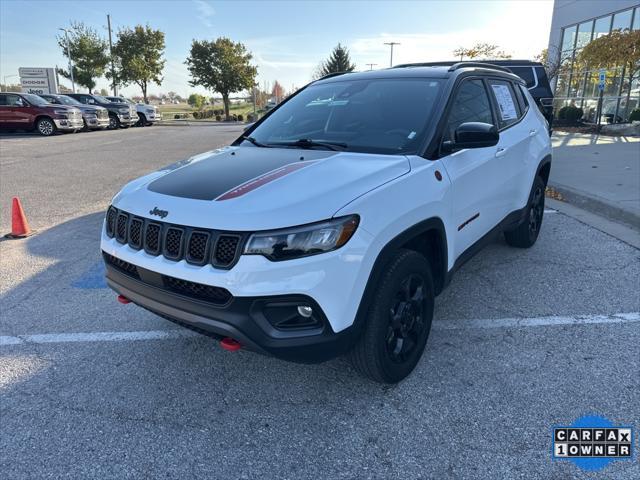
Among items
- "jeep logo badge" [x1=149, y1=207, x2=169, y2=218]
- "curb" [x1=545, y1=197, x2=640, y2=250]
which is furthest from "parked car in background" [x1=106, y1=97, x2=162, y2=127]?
"jeep logo badge" [x1=149, y1=207, x2=169, y2=218]

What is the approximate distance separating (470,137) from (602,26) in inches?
990

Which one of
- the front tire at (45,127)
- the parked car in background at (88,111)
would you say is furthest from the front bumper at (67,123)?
the parked car in background at (88,111)

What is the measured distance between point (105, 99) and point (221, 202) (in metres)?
29.9

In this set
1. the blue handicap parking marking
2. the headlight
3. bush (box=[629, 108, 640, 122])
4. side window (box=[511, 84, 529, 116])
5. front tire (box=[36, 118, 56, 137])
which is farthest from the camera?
front tire (box=[36, 118, 56, 137])

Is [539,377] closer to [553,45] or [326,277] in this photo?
[326,277]

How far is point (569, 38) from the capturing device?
84.1ft

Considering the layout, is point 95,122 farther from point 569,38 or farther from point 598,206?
point 569,38

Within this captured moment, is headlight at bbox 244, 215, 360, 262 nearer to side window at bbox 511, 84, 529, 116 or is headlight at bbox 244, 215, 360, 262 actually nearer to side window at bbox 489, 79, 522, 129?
side window at bbox 489, 79, 522, 129

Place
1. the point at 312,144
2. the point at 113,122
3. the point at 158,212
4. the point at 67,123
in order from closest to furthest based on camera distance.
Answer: the point at 158,212 < the point at 312,144 < the point at 67,123 < the point at 113,122

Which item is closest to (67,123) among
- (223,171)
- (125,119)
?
(125,119)

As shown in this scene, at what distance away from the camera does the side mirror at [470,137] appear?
2.90 m

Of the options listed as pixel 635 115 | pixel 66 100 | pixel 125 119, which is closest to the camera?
pixel 635 115

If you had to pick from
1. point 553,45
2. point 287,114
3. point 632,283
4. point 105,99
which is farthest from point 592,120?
point 105,99

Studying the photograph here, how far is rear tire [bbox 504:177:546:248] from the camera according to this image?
4.79 meters
